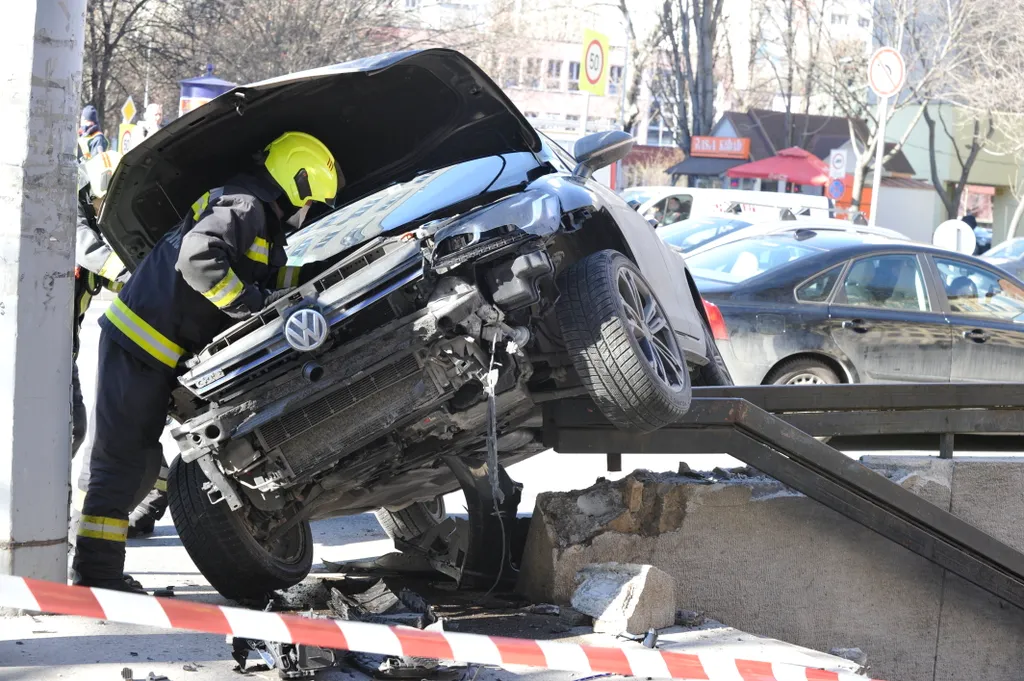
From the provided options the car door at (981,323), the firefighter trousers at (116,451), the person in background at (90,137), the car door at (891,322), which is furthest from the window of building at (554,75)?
the firefighter trousers at (116,451)

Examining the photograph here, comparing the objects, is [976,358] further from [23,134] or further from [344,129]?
[23,134]

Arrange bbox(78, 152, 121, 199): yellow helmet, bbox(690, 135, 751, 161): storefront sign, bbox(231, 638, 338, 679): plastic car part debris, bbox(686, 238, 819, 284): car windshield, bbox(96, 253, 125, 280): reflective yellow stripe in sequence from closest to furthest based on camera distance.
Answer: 1. bbox(231, 638, 338, 679): plastic car part debris
2. bbox(78, 152, 121, 199): yellow helmet
3. bbox(96, 253, 125, 280): reflective yellow stripe
4. bbox(686, 238, 819, 284): car windshield
5. bbox(690, 135, 751, 161): storefront sign

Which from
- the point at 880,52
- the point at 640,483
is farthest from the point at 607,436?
the point at 880,52

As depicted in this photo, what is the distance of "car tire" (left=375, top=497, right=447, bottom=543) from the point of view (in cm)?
588

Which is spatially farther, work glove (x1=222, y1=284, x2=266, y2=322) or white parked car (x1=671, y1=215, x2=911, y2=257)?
white parked car (x1=671, y1=215, x2=911, y2=257)

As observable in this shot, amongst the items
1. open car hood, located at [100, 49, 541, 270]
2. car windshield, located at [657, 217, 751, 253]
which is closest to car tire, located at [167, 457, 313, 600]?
open car hood, located at [100, 49, 541, 270]

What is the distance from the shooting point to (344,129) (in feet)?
16.1

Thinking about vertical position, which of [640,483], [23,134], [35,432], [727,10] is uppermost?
[727,10]

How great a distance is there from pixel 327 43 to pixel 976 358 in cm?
1805

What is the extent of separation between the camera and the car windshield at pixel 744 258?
985 centimetres

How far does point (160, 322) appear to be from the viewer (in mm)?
4344

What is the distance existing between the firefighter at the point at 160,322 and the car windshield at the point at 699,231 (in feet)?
29.5

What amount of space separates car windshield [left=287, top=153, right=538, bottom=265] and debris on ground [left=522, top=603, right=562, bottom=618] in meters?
1.71

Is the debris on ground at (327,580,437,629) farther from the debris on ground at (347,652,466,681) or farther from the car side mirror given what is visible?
the car side mirror
